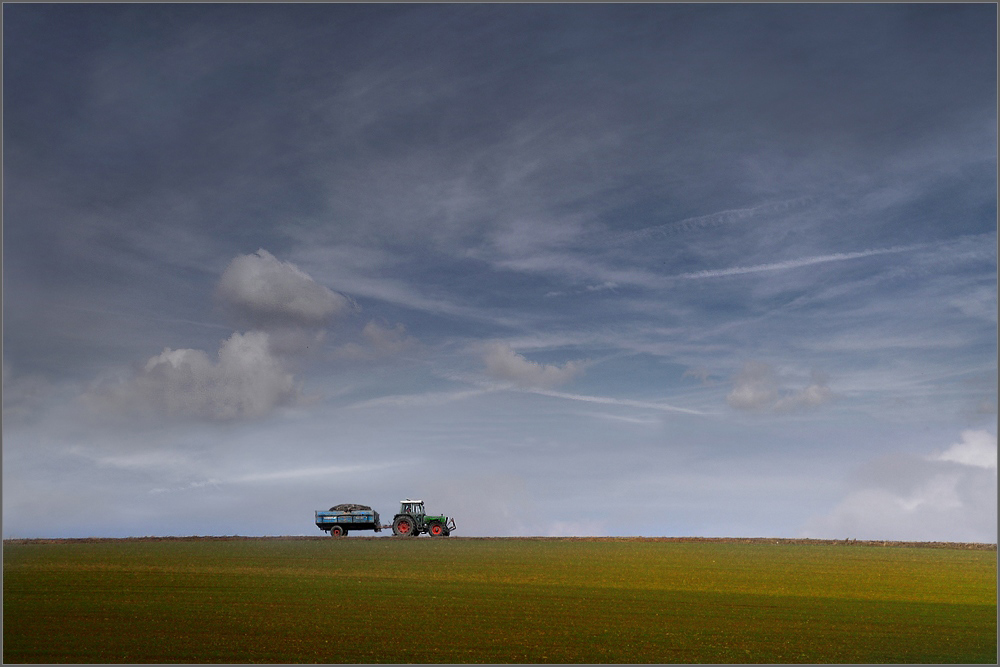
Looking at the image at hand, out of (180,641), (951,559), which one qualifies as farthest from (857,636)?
(951,559)

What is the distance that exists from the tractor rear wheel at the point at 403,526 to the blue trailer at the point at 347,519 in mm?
2217

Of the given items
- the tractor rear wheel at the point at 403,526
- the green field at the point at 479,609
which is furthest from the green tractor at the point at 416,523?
Answer: the green field at the point at 479,609

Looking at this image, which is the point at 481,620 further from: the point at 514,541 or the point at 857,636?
the point at 514,541

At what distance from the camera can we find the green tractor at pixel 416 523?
61.0 metres

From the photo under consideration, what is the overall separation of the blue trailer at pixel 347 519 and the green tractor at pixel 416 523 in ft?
7.72

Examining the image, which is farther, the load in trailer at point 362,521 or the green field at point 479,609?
the load in trailer at point 362,521

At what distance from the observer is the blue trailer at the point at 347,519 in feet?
204

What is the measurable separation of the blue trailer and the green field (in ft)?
A: 57.7

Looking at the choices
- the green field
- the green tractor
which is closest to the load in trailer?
the green tractor

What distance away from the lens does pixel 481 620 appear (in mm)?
23625

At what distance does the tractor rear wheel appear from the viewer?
6094cm

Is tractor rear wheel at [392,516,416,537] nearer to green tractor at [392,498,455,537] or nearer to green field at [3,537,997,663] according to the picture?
green tractor at [392,498,455,537]

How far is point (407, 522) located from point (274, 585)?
3093 cm

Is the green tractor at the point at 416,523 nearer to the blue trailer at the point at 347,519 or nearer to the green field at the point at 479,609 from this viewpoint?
the blue trailer at the point at 347,519
